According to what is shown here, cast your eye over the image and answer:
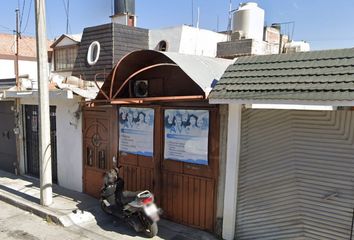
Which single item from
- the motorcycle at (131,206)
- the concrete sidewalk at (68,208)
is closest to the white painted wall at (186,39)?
the concrete sidewalk at (68,208)

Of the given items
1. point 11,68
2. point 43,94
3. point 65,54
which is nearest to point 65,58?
point 65,54

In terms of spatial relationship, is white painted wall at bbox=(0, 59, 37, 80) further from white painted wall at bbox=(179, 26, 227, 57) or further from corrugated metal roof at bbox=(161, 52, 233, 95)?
corrugated metal roof at bbox=(161, 52, 233, 95)

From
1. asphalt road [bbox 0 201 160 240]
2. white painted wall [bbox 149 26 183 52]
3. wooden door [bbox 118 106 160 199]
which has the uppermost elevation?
white painted wall [bbox 149 26 183 52]

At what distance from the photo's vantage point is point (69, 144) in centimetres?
866

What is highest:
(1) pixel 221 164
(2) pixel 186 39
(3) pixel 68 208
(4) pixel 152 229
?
(2) pixel 186 39

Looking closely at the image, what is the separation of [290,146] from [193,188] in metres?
2.12

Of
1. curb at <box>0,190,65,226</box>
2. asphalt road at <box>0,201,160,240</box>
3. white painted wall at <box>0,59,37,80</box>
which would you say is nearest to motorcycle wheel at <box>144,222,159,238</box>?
asphalt road at <box>0,201,160,240</box>

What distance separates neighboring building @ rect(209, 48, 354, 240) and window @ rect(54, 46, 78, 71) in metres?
10.7

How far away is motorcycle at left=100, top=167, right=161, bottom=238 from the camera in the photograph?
5867 mm

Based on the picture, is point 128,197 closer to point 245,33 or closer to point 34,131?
point 34,131

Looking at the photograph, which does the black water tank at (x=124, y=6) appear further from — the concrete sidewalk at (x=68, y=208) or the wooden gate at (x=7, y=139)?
the concrete sidewalk at (x=68, y=208)

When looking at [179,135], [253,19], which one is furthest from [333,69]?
[253,19]

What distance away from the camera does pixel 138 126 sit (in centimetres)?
702

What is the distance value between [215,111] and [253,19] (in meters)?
6.61
